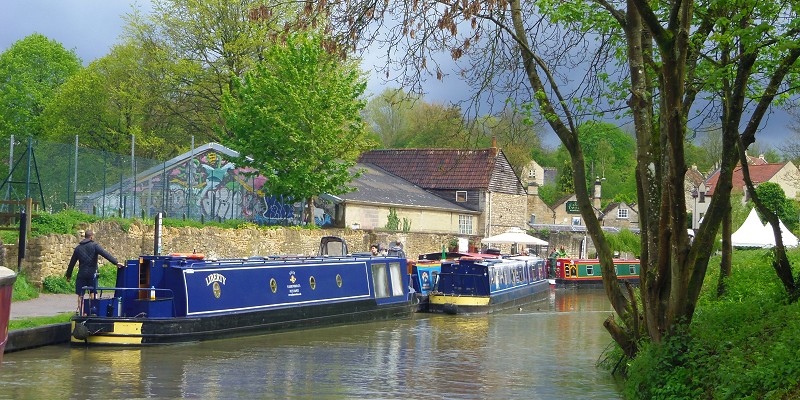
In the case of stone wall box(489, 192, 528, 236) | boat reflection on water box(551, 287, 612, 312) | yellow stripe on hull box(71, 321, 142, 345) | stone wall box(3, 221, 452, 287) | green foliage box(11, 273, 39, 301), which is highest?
stone wall box(489, 192, 528, 236)

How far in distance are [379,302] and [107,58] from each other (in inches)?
1117

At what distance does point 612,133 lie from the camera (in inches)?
485

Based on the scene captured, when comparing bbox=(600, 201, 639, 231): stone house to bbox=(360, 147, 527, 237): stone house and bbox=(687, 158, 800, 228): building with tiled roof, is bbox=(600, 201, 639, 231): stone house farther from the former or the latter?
bbox=(360, 147, 527, 237): stone house

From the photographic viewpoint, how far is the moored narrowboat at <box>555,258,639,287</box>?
4528 cm

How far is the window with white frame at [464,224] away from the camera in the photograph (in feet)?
159

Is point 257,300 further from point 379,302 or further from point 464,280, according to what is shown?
point 464,280

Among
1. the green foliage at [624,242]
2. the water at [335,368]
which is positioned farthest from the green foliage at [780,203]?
the water at [335,368]

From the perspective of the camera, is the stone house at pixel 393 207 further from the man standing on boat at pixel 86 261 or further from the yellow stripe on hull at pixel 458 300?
the man standing on boat at pixel 86 261

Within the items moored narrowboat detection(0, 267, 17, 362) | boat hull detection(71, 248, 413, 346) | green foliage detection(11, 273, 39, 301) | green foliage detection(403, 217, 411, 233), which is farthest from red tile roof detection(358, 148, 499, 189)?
moored narrowboat detection(0, 267, 17, 362)

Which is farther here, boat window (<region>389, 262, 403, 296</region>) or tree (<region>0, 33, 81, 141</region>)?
tree (<region>0, 33, 81, 141</region>)

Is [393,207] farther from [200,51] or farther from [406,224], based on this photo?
[200,51]

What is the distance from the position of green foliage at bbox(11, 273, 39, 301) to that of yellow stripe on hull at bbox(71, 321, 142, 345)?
14.5 feet

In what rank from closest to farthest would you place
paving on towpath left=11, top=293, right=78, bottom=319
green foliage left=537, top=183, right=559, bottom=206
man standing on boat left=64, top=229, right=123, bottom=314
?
man standing on boat left=64, top=229, right=123, bottom=314 → paving on towpath left=11, top=293, right=78, bottom=319 → green foliage left=537, top=183, right=559, bottom=206

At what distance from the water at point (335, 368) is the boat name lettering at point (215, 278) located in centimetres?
117
